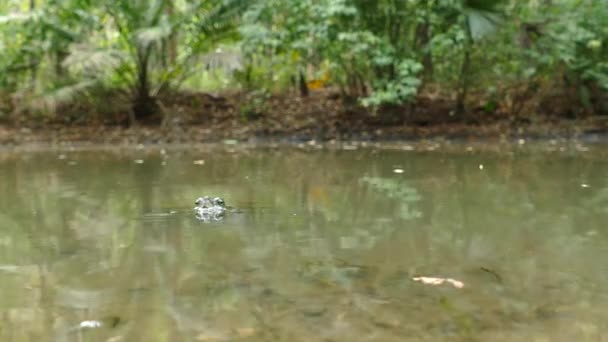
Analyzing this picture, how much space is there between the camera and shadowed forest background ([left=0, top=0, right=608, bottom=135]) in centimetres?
946

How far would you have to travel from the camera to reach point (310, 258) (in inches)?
124

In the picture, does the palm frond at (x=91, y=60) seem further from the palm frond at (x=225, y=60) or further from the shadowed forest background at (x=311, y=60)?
the palm frond at (x=225, y=60)

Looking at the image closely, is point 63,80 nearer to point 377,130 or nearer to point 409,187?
point 377,130

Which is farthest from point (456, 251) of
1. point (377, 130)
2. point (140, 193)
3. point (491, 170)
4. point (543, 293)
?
point (377, 130)

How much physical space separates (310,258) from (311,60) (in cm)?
716

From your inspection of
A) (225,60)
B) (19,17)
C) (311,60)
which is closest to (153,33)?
(225,60)

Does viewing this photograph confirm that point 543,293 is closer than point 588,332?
No

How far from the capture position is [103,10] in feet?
33.7

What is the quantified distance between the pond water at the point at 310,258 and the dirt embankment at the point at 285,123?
3.74 metres

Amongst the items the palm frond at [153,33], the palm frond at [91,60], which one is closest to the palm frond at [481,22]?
the palm frond at [153,33]

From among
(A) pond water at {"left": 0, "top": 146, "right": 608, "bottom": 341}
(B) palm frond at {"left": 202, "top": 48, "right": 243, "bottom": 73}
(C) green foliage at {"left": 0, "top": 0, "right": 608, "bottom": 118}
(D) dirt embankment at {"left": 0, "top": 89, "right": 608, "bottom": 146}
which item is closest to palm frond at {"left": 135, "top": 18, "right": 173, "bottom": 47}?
(C) green foliage at {"left": 0, "top": 0, "right": 608, "bottom": 118}

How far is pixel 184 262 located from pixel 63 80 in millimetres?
7602

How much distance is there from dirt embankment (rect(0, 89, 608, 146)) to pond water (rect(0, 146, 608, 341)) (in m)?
3.74

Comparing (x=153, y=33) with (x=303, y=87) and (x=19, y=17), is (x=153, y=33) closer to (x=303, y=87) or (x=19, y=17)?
(x=19, y=17)
